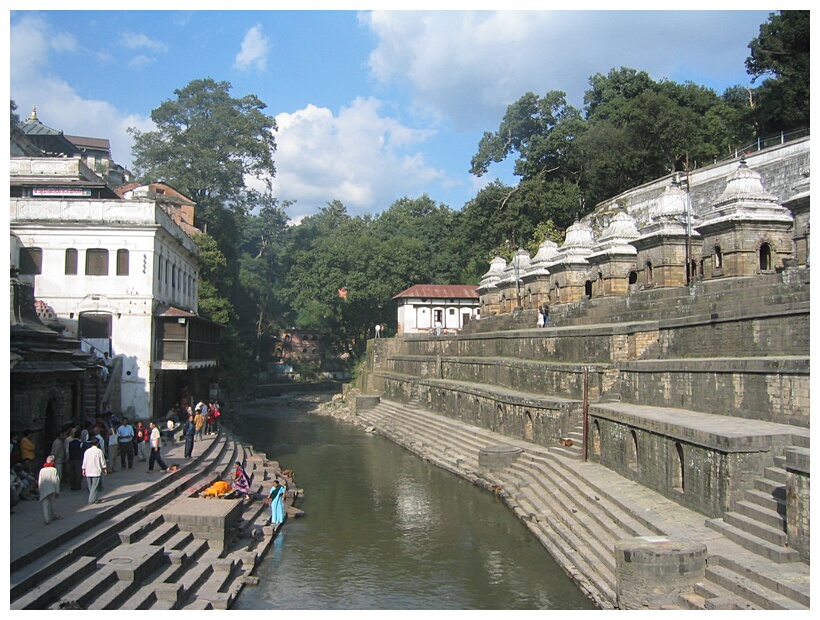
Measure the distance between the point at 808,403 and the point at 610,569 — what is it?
11.7 feet

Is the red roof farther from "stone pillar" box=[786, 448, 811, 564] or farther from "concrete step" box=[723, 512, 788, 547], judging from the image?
"stone pillar" box=[786, 448, 811, 564]

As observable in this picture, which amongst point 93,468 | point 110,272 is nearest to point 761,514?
point 93,468

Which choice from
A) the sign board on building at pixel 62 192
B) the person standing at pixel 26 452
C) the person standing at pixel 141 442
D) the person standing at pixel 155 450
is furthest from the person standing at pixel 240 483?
the sign board on building at pixel 62 192

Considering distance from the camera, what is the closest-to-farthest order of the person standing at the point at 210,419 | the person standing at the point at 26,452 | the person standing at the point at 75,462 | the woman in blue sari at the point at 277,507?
1. the person standing at the point at 26,452
2. the person standing at the point at 75,462
3. the woman in blue sari at the point at 277,507
4. the person standing at the point at 210,419

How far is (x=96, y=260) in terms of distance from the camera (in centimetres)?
2256

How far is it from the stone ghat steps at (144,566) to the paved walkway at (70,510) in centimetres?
17

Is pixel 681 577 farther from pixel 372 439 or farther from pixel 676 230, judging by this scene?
pixel 372 439

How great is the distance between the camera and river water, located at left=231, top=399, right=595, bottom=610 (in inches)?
441

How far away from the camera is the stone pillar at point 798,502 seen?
8.30 meters

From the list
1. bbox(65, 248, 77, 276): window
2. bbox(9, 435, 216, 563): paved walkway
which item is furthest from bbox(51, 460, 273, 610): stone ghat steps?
bbox(65, 248, 77, 276): window

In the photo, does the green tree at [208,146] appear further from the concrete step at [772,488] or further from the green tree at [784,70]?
the concrete step at [772,488]

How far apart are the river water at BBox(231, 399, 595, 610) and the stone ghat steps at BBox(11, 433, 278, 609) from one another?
19.0 inches

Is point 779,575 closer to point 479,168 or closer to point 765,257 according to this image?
point 765,257

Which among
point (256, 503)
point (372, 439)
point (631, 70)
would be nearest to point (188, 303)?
point (372, 439)
